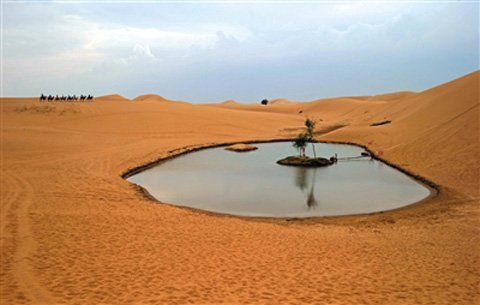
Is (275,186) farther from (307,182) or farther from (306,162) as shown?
(306,162)

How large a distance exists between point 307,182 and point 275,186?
2484 mm

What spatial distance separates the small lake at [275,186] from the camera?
1892 cm

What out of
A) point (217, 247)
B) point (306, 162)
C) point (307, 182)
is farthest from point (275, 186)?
point (217, 247)

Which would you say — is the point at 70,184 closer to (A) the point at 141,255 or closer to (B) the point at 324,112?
(A) the point at 141,255

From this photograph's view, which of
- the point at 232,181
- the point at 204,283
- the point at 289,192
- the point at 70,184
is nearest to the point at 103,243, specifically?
the point at 204,283

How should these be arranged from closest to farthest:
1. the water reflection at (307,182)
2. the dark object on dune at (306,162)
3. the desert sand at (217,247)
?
the desert sand at (217,247), the water reflection at (307,182), the dark object on dune at (306,162)

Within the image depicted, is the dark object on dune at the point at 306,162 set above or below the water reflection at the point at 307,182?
above

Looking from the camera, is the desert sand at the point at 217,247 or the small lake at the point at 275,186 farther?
the small lake at the point at 275,186

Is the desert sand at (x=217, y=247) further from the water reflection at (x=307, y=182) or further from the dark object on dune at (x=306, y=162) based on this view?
the dark object on dune at (x=306, y=162)

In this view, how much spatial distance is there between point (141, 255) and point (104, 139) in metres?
33.9

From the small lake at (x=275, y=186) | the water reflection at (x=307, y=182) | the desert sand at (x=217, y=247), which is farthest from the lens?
the water reflection at (x=307, y=182)

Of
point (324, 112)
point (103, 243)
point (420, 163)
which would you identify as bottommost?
point (103, 243)

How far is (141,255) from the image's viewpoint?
10.7 metres

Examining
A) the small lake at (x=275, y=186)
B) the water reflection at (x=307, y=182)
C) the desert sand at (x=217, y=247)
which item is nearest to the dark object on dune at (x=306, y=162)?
the small lake at (x=275, y=186)
